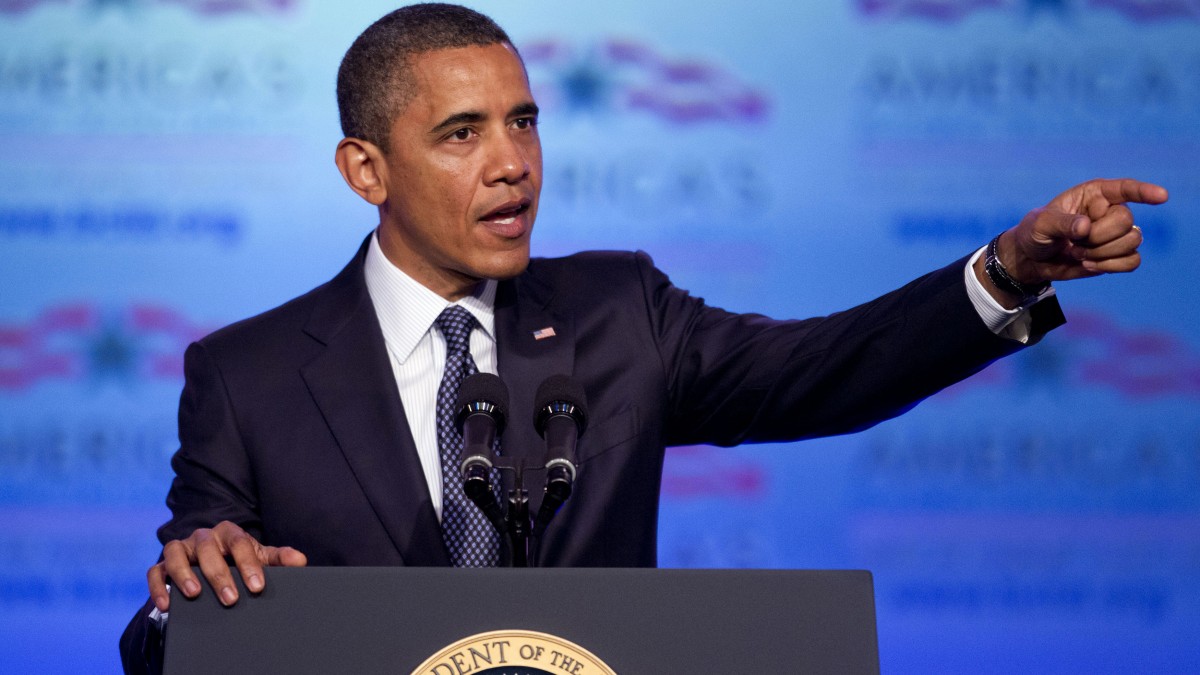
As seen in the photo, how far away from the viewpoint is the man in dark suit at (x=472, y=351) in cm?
206

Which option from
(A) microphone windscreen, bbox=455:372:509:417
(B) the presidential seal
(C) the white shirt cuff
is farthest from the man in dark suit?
(B) the presidential seal

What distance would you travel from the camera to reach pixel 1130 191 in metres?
1.64

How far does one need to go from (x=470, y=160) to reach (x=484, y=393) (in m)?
0.73

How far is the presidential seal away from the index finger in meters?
0.83

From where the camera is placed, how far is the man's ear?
237 centimetres

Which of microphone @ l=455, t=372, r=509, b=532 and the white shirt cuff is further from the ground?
the white shirt cuff

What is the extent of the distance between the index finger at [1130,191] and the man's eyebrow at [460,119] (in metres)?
0.98

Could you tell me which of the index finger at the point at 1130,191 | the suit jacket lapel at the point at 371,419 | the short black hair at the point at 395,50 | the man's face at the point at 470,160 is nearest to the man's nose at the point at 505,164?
the man's face at the point at 470,160

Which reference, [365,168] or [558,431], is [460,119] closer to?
[365,168]

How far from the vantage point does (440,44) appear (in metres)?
2.29

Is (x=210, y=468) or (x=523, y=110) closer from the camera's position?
(x=210, y=468)

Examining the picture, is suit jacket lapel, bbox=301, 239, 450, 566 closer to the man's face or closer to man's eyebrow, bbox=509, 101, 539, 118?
the man's face

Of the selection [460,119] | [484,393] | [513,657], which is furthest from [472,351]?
[513,657]

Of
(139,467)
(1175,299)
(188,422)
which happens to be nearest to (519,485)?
(188,422)
